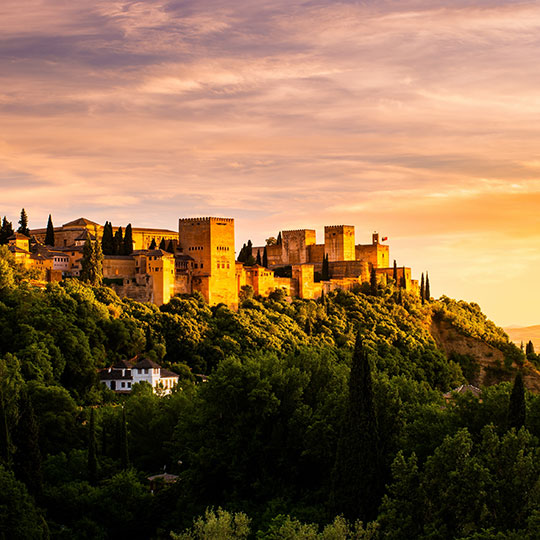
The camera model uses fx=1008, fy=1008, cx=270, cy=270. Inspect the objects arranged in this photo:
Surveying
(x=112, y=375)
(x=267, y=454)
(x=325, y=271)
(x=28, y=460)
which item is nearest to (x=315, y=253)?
(x=325, y=271)

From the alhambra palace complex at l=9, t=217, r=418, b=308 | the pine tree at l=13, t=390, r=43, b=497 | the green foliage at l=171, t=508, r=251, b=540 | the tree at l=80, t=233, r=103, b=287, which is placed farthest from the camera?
the alhambra palace complex at l=9, t=217, r=418, b=308

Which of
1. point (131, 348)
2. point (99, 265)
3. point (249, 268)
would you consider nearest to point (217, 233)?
point (249, 268)

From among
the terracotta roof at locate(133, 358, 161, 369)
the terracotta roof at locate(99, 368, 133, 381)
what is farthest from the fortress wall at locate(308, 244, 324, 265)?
the terracotta roof at locate(99, 368, 133, 381)

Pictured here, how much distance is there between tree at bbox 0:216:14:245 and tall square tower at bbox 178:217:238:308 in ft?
52.2

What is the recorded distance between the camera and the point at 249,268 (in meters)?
102

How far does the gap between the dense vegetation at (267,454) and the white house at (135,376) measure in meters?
1.94

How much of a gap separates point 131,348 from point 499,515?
4845cm

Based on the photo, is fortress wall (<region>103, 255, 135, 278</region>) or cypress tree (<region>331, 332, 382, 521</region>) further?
fortress wall (<region>103, 255, 135, 278</region>)

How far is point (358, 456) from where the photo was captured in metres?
35.2

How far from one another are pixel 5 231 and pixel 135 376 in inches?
1134

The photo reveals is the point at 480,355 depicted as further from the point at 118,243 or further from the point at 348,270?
the point at 118,243

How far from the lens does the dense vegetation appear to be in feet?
103

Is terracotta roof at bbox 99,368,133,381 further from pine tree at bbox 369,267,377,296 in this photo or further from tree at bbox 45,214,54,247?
pine tree at bbox 369,267,377,296

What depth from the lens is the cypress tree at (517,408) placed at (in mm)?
34566
